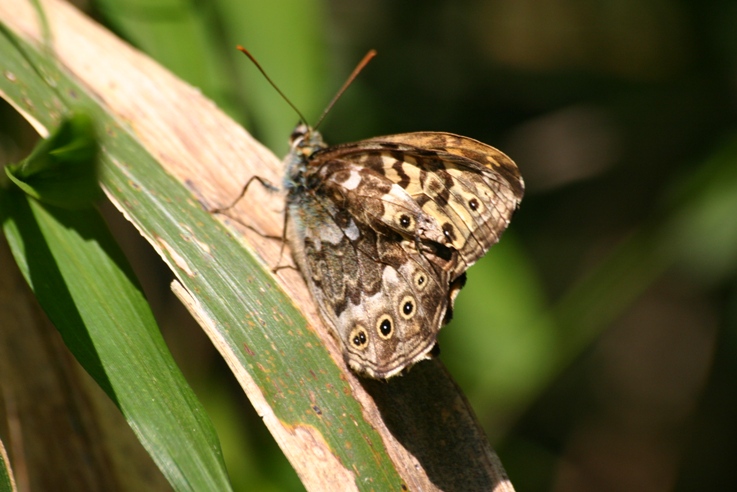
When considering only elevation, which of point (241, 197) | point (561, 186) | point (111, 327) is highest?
point (561, 186)

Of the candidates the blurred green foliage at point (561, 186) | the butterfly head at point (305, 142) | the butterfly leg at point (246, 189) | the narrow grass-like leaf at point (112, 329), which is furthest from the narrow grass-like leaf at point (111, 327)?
the butterfly head at point (305, 142)

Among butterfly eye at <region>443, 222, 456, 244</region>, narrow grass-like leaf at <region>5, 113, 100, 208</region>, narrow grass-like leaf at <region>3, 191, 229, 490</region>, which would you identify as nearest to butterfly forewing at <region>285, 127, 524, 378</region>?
butterfly eye at <region>443, 222, 456, 244</region>

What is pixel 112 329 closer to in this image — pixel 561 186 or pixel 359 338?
pixel 359 338

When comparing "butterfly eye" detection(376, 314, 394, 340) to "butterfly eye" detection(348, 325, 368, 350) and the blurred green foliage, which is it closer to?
"butterfly eye" detection(348, 325, 368, 350)

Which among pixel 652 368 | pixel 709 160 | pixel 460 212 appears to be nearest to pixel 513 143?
pixel 709 160

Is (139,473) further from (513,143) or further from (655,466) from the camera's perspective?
(655,466)

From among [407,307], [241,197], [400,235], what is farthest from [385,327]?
[241,197]
